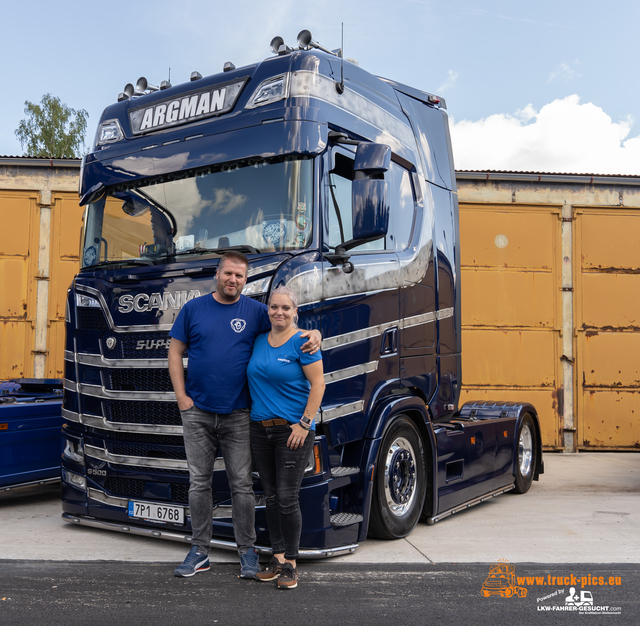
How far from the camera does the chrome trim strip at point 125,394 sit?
14.9 ft

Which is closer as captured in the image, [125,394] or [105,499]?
[125,394]

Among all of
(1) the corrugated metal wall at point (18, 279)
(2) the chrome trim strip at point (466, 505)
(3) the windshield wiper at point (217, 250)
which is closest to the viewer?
(3) the windshield wiper at point (217, 250)

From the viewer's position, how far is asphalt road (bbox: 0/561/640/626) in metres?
3.45

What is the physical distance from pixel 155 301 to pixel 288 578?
78.9 inches

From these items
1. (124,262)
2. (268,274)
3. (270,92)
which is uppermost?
(270,92)

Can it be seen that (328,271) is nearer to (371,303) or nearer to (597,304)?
(371,303)

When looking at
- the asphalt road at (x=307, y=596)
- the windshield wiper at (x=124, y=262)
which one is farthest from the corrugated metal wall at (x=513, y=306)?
the windshield wiper at (x=124, y=262)

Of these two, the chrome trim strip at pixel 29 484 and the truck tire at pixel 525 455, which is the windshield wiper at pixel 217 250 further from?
the truck tire at pixel 525 455

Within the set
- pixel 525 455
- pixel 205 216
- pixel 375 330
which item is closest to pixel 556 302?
pixel 525 455

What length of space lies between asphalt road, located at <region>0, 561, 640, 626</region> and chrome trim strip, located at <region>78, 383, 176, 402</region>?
108cm

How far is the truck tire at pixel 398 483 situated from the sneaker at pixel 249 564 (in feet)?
3.77

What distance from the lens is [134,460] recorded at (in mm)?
4777

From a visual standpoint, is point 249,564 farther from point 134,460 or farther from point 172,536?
point 134,460

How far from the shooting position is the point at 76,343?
16.7 ft
